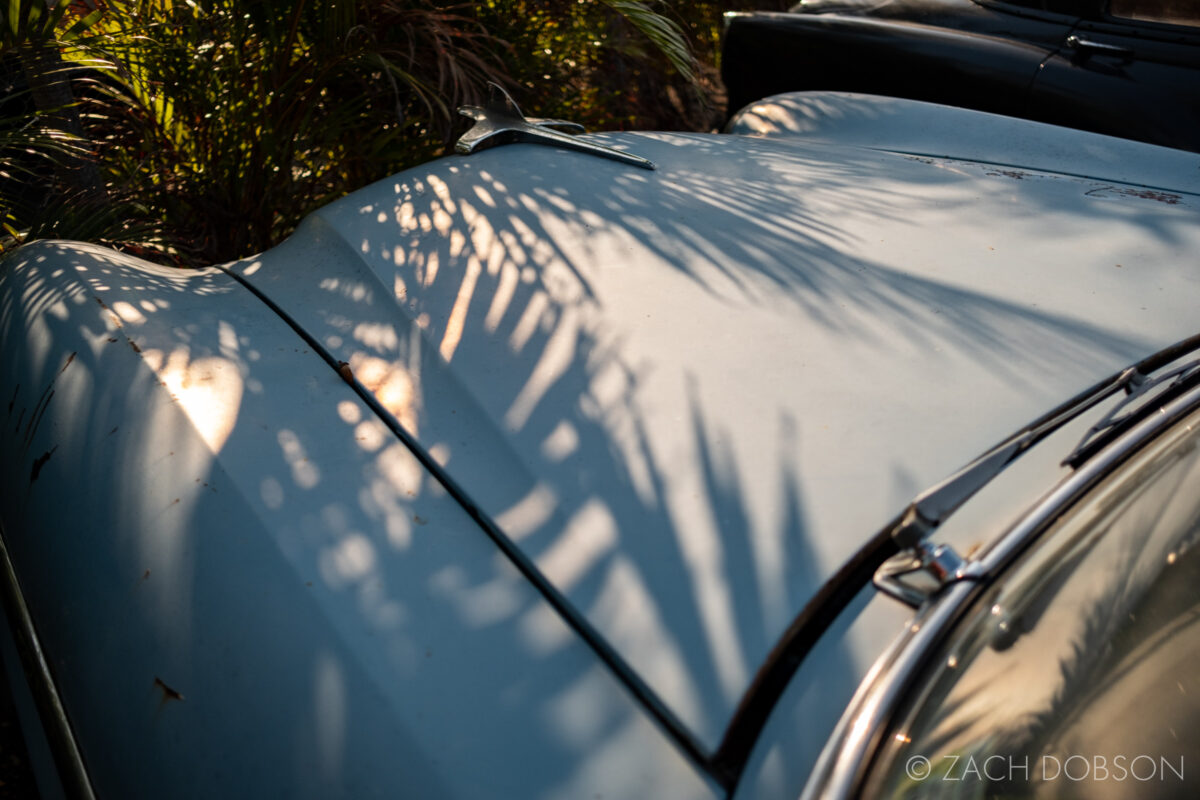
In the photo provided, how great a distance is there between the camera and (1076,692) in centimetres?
61

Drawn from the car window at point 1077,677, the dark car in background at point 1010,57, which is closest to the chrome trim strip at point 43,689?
the car window at point 1077,677

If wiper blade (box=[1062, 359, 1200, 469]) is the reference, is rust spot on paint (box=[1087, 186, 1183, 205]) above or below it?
above

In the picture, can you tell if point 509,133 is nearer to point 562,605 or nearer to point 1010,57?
point 562,605

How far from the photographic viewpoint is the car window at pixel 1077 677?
1.89 ft

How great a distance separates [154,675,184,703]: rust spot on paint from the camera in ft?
2.44

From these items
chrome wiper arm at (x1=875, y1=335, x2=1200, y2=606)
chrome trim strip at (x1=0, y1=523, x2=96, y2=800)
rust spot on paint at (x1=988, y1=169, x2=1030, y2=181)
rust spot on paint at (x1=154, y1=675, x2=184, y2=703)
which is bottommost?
chrome trim strip at (x1=0, y1=523, x2=96, y2=800)

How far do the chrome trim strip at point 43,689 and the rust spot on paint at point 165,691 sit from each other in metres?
0.12

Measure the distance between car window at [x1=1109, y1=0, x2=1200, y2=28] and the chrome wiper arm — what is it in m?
2.12

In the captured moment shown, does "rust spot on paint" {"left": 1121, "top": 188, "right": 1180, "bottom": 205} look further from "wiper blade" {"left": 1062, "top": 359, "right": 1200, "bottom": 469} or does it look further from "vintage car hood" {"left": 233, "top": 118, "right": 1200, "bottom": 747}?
"wiper blade" {"left": 1062, "top": 359, "right": 1200, "bottom": 469}

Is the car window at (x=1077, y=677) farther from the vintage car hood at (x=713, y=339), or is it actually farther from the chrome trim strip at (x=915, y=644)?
the vintage car hood at (x=713, y=339)

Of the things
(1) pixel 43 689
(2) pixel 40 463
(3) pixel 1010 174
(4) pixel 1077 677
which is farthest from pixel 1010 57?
(1) pixel 43 689

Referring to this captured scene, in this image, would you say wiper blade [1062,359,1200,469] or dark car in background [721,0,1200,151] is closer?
wiper blade [1062,359,1200,469]

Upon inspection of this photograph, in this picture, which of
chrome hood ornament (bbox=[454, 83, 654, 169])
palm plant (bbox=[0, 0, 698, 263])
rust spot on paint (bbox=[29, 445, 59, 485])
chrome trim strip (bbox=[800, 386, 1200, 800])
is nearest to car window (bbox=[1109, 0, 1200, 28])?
palm plant (bbox=[0, 0, 698, 263])

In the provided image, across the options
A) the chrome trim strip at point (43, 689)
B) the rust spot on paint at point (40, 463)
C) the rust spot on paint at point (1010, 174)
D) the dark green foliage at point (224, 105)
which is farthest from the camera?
the dark green foliage at point (224, 105)
